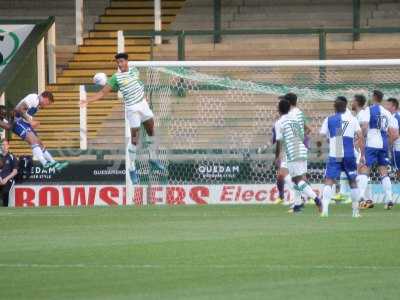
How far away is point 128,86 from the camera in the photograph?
25.6 meters

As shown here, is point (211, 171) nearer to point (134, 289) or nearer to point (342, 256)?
point (342, 256)

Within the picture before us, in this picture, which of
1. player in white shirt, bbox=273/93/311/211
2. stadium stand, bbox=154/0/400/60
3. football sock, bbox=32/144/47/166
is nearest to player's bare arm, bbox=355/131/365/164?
player in white shirt, bbox=273/93/311/211

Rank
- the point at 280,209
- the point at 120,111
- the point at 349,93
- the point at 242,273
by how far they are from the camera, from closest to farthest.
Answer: the point at 242,273, the point at 280,209, the point at 349,93, the point at 120,111

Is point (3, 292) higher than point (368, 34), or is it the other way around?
point (368, 34)

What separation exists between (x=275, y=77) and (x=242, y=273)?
52.8 feet

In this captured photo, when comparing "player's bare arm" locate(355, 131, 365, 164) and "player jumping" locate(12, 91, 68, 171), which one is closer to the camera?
"player's bare arm" locate(355, 131, 365, 164)

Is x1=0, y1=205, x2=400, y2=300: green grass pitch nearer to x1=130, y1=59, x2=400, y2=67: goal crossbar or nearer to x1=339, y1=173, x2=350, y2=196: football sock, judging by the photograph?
x1=130, y1=59, x2=400, y2=67: goal crossbar

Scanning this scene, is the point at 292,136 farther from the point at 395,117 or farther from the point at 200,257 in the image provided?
the point at 200,257

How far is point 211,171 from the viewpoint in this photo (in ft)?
91.5

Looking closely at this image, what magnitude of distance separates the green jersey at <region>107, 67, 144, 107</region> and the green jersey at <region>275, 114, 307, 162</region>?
4.50m

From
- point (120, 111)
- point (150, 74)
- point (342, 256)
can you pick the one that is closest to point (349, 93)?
point (150, 74)

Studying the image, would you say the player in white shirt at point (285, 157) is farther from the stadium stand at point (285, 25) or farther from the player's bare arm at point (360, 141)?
the stadium stand at point (285, 25)

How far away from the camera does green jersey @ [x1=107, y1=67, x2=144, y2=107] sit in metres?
25.5

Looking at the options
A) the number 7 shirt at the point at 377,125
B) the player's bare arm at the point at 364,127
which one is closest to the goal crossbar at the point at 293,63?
the number 7 shirt at the point at 377,125
